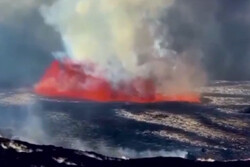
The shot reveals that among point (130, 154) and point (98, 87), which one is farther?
point (98, 87)

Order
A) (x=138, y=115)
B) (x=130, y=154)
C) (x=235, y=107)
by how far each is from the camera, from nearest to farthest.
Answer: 1. (x=130, y=154)
2. (x=138, y=115)
3. (x=235, y=107)

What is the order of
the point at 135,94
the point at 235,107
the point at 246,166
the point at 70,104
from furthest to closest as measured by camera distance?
the point at 135,94
the point at 235,107
the point at 70,104
the point at 246,166

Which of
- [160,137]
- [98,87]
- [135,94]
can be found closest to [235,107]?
[135,94]

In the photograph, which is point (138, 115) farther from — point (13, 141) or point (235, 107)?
point (13, 141)

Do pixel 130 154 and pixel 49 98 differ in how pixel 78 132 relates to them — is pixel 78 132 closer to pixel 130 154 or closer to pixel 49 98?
pixel 130 154

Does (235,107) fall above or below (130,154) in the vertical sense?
above

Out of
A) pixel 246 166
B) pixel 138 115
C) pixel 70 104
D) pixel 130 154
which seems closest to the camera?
pixel 246 166

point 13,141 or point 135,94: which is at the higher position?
point 135,94

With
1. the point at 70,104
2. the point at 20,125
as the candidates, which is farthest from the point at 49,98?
the point at 20,125

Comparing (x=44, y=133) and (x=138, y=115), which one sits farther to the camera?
(x=138, y=115)
